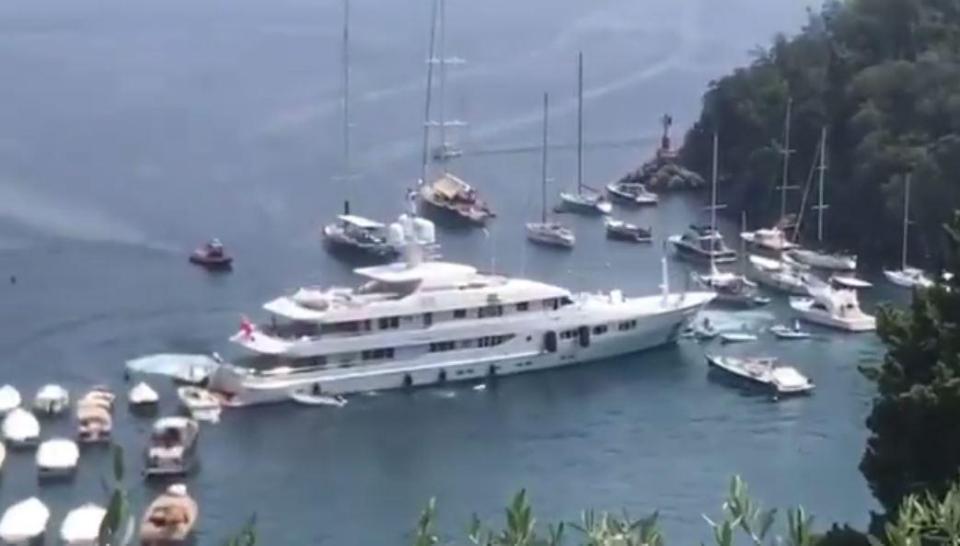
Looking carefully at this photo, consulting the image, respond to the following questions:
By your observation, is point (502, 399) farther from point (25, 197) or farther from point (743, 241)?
point (25, 197)

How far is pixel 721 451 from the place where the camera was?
7.49 metres

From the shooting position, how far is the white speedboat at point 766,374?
27.0 feet

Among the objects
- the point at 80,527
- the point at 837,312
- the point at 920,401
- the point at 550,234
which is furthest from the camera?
the point at 550,234

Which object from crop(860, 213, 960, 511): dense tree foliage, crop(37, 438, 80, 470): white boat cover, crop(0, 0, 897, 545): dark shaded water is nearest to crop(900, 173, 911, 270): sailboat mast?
crop(0, 0, 897, 545): dark shaded water

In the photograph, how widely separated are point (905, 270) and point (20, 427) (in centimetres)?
483

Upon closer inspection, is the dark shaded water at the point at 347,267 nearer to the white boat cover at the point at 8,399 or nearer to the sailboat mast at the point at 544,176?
the sailboat mast at the point at 544,176

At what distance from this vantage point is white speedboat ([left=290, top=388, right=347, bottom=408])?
8.30m

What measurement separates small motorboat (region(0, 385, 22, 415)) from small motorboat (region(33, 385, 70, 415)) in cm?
7

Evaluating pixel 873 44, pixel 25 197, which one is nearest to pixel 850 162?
pixel 873 44

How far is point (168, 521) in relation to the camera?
6.42m

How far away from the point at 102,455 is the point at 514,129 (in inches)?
290

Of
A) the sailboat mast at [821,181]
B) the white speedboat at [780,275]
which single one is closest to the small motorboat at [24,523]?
the white speedboat at [780,275]

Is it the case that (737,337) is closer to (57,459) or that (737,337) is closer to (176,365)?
(176,365)

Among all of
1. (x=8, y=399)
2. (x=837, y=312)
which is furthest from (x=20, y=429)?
(x=837, y=312)
